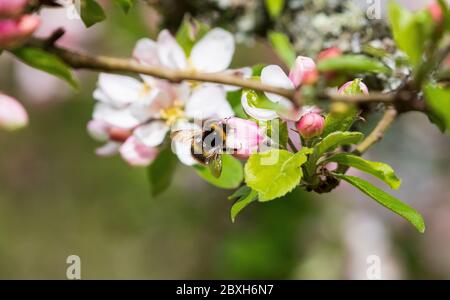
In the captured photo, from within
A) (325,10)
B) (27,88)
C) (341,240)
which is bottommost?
(325,10)

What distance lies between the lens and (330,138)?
674mm

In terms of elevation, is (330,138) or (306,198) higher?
(306,198)

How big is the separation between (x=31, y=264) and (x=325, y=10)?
1.69m

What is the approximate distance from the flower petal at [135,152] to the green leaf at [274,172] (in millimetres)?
172

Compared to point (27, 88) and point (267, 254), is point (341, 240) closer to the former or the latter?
point (267, 254)

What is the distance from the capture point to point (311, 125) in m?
0.67

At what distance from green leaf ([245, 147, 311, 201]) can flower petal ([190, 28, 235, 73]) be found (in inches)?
6.6

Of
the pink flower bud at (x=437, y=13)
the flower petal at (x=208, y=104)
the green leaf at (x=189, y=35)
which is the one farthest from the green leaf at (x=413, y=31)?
the green leaf at (x=189, y=35)

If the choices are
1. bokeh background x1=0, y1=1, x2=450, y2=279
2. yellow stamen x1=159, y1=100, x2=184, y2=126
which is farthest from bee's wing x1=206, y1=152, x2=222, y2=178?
bokeh background x1=0, y1=1, x2=450, y2=279

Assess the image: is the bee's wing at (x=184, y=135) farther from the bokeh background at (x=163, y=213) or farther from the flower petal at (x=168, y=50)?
the bokeh background at (x=163, y=213)

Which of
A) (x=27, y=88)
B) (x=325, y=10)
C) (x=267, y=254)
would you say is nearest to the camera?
(x=325, y=10)

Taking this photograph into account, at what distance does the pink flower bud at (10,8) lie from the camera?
619mm
